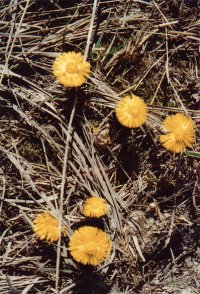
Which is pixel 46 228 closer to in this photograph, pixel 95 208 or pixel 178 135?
pixel 95 208

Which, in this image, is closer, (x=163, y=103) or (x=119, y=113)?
(x=119, y=113)

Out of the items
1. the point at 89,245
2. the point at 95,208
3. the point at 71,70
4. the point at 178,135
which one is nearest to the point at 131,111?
the point at 178,135

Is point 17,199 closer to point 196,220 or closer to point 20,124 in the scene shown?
point 20,124

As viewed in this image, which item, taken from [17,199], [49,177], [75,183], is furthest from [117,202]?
[17,199]

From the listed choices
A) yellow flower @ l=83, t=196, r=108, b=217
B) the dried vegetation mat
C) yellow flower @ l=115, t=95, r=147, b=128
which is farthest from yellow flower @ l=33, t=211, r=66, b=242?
yellow flower @ l=115, t=95, r=147, b=128

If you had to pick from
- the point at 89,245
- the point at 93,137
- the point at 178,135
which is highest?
the point at 93,137

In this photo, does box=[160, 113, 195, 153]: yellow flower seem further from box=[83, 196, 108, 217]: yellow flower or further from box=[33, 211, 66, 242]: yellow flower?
box=[33, 211, 66, 242]: yellow flower
